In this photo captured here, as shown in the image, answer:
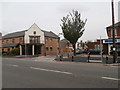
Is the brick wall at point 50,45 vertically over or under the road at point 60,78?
over

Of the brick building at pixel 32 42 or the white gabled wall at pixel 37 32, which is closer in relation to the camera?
the brick building at pixel 32 42

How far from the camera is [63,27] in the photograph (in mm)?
33438

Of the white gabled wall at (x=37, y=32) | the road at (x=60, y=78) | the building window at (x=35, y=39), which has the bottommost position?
the road at (x=60, y=78)

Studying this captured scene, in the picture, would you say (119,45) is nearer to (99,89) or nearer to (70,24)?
(70,24)

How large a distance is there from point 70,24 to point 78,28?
197 centimetres

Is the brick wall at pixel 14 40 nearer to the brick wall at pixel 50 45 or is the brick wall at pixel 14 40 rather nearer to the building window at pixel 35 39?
the building window at pixel 35 39

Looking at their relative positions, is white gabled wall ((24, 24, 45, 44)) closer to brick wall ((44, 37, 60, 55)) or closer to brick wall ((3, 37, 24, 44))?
A: brick wall ((44, 37, 60, 55))

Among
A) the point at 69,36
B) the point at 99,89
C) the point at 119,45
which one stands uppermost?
the point at 69,36

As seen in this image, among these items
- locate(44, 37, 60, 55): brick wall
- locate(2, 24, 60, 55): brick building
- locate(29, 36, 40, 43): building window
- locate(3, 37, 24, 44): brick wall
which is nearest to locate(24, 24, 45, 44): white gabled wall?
locate(2, 24, 60, 55): brick building

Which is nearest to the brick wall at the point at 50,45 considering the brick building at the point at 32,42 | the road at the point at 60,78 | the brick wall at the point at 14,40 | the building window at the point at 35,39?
the brick building at the point at 32,42

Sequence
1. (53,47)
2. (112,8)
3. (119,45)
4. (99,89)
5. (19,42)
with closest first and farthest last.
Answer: (99,89), (112,8), (119,45), (19,42), (53,47)

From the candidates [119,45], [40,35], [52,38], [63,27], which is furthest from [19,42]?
[119,45]

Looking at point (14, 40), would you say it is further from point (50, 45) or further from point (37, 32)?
point (50, 45)

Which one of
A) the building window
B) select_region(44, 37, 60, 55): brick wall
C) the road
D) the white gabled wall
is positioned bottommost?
the road
